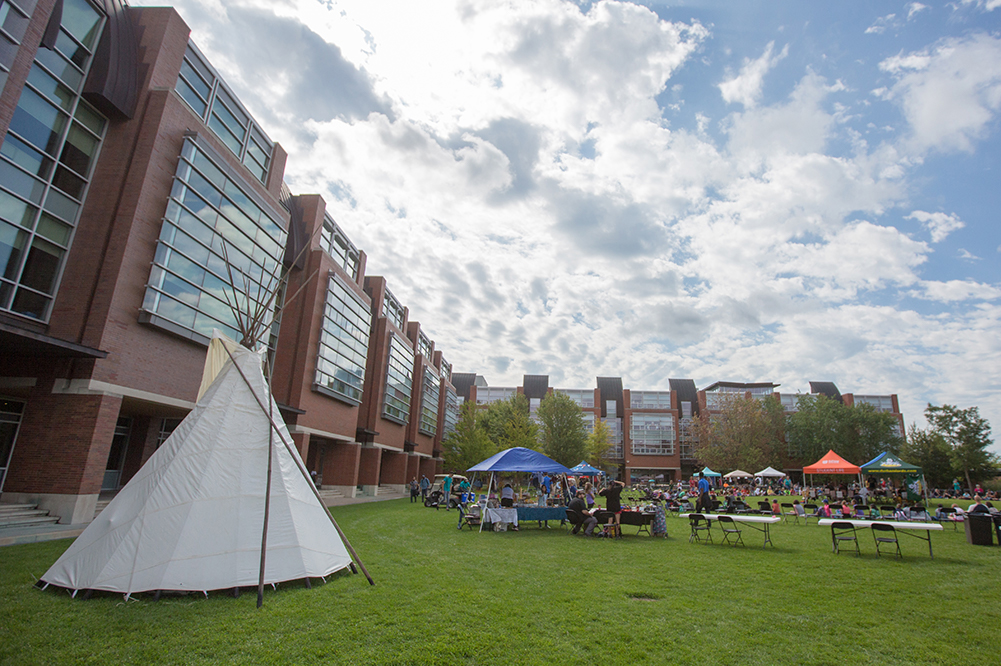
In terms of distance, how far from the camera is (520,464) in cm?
1577

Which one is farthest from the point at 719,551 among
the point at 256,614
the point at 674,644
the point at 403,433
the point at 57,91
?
the point at 403,433

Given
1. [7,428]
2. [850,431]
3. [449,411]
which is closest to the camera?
[7,428]

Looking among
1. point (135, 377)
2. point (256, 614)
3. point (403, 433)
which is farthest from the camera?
point (403, 433)

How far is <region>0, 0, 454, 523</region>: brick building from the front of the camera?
1284cm

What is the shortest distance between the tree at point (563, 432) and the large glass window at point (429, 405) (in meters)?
12.2

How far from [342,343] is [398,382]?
1209 centimetres

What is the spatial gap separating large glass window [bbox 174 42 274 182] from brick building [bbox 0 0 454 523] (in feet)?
0.23

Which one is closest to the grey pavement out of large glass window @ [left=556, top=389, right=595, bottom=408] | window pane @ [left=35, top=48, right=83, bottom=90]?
window pane @ [left=35, top=48, right=83, bottom=90]

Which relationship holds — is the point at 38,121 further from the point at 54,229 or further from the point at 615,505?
the point at 615,505

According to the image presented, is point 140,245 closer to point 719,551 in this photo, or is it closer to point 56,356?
point 56,356

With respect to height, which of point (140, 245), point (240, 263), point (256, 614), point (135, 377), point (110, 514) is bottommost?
point (256, 614)

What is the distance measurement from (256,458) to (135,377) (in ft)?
34.4

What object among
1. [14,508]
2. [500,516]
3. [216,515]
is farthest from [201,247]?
[500,516]

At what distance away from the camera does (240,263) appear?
1989cm
